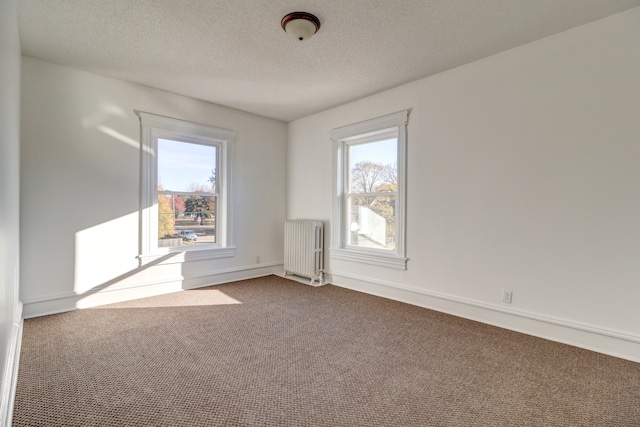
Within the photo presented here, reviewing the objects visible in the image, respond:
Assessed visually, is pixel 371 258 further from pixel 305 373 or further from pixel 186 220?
pixel 186 220

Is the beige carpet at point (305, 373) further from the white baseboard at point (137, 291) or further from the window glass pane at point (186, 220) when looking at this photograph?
the window glass pane at point (186, 220)

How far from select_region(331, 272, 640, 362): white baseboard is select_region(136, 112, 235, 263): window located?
2.37m

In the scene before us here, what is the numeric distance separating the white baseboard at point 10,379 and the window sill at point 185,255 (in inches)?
51.3

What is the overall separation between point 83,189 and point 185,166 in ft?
3.83

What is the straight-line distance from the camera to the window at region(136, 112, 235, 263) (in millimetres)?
3648

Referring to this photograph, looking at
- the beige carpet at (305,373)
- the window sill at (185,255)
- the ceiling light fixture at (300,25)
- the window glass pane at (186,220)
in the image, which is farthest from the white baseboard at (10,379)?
the ceiling light fixture at (300,25)

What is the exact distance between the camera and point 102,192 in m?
3.32

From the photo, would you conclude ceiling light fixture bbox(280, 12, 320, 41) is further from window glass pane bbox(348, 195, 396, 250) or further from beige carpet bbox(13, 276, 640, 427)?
beige carpet bbox(13, 276, 640, 427)

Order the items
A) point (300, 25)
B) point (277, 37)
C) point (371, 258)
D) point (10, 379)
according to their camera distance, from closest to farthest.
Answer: point (10, 379) → point (300, 25) → point (277, 37) → point (371, 258)

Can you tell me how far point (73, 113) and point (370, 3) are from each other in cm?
314

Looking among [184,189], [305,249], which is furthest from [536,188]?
[184,189]

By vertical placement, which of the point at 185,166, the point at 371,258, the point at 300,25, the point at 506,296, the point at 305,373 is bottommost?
the point at 305,373

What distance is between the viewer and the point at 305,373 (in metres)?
2.00

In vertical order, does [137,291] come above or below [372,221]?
below
